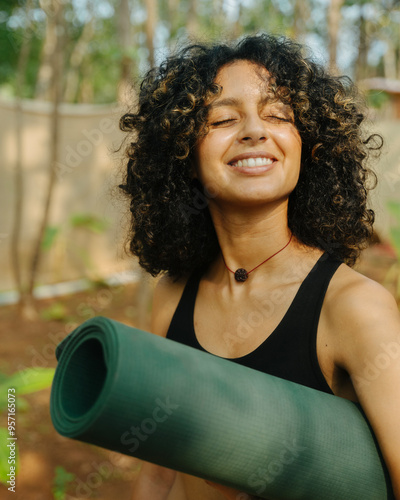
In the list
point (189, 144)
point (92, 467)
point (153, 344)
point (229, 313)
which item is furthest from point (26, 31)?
point (153, 344)

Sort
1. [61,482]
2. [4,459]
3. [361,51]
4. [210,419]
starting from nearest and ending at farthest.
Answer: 1. [210,419]
2. [4,459]
3. [61,482]
4. [361,51]

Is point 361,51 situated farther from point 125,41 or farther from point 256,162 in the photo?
point 256,162

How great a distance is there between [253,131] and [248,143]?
1.5 inches

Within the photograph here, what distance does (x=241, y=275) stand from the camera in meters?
1.74

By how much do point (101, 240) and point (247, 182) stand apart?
21.1 feet

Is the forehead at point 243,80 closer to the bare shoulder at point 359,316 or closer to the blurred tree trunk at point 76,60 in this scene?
the bare shoulder at point 359,316

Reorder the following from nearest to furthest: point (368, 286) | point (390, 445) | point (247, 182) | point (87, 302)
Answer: point (390, 445)
point (368, 286)
point (247, 182)
point (87, 302)

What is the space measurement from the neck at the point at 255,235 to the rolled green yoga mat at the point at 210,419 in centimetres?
60

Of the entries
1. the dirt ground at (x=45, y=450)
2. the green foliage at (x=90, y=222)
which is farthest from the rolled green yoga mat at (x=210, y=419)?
the green foliage at (x=90, y=222)

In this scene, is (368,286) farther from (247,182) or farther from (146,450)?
(146,450)

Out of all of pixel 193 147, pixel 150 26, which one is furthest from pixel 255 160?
pixel 150 26

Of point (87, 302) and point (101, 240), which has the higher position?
point (101, 240)

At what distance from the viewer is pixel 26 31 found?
19.7ft

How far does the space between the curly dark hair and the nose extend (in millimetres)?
135
